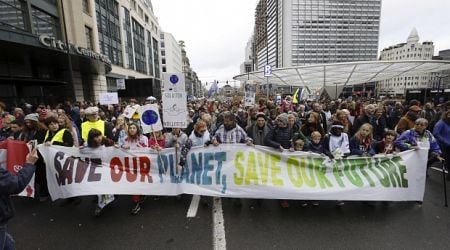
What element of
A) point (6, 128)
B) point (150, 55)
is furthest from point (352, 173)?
point (150, 55)

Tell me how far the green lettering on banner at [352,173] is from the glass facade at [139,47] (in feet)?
139

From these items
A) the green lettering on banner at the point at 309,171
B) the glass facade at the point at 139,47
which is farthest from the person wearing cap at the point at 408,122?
the glass facade at the point at 139,47

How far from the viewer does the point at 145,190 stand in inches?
157

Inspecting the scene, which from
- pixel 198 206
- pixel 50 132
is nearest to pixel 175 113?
pixel 198 206

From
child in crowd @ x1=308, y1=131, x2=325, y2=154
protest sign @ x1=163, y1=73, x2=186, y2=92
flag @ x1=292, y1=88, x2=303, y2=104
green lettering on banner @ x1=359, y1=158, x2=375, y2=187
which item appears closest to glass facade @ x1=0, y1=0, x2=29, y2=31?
protest sign @ x1=163, y1=73, x2=186, y2=92

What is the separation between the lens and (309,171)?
3924mm

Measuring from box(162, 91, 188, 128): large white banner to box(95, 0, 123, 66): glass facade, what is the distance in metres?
27.5

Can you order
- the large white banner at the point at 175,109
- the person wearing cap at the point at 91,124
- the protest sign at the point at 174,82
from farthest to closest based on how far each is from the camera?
the person wearing cap at the point at 91,124, the protest sign at the point at 174,82, the large white banner at the point at 175,109

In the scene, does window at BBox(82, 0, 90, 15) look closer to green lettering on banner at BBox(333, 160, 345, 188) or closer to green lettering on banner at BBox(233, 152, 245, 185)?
green lettering on banner at BBox(233, 152, 245, 185)

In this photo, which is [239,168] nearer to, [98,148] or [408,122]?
[98,148]

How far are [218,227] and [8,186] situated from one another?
252 cm

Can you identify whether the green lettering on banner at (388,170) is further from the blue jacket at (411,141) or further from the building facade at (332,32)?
the building facade at (332,32)

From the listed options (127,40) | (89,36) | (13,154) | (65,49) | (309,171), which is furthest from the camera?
(127,40)

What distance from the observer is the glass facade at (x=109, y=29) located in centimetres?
2710
